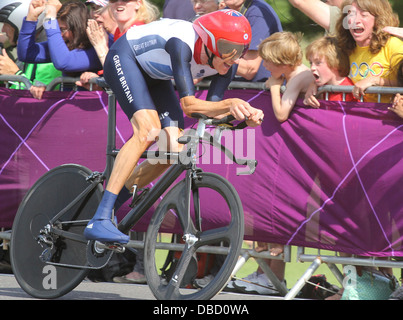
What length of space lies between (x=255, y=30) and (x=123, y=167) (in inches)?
89.4

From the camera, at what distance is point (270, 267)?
729 centimetres

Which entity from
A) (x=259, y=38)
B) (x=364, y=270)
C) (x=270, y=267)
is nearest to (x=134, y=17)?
(x=259, y=38)

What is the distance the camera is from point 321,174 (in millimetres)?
6891

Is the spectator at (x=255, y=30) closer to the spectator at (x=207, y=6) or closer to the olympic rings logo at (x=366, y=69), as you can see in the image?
the spectator at (x=207, y=6)

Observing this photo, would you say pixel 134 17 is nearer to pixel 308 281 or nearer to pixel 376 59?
pixel 376 59

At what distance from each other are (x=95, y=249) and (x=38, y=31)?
3197 mm

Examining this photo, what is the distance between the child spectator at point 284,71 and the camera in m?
7.02

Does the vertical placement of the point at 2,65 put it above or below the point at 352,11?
below

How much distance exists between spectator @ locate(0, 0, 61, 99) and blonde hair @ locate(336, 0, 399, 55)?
2817 mm

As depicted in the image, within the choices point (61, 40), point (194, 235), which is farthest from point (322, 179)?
point (61, 40)

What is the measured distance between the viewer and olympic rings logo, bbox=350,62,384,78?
6781mm

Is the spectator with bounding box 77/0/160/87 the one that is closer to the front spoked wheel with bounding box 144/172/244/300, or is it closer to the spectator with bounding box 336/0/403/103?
the spectator with bounding box 336/0/403/103

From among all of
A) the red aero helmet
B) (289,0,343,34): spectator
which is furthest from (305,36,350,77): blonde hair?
the red aero helmet

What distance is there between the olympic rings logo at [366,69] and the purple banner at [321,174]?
0.86ft
